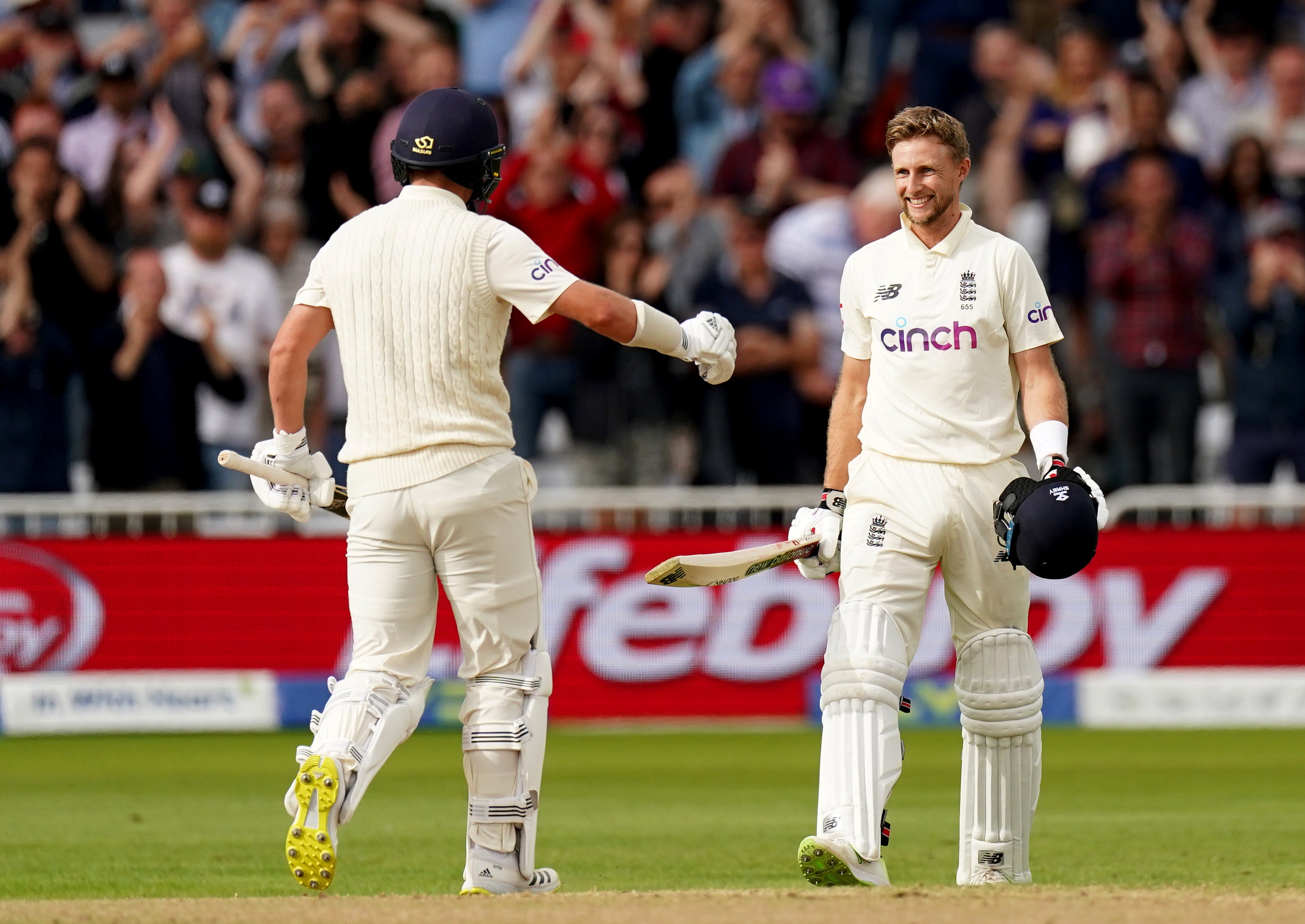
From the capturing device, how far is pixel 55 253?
13.9 meters

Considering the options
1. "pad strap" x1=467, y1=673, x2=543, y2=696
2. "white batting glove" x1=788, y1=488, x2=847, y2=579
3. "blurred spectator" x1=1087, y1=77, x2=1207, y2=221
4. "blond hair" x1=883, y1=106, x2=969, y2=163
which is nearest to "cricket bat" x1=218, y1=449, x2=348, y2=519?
"pad strap" x1=467, y1=673, x2=543, y2=696

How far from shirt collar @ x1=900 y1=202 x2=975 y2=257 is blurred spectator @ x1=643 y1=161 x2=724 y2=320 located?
6833 mm

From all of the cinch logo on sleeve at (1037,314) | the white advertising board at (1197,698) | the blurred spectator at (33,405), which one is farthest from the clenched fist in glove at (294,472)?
the white advertising board at (1197,698)

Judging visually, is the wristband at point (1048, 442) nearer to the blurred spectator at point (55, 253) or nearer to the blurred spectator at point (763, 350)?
the blurred spectator at point (763, 350)

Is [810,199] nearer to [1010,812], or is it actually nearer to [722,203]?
[722,203]

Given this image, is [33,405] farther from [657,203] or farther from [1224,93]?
[1224,93]

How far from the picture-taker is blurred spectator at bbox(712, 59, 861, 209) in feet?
47.7

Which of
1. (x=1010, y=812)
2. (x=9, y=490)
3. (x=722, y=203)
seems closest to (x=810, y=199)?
(x=722, y=203)

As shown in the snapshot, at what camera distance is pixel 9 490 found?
1378 centimetres

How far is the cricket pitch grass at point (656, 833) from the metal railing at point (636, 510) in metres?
1.33

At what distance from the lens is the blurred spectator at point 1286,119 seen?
587 inches

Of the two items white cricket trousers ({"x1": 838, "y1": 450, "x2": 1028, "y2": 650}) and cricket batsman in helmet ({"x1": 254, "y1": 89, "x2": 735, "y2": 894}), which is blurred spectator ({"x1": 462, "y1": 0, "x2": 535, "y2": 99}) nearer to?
cricket batsman in helmet ({"x1": 254, "y1": 89, "x2": 735, "y2": 894})

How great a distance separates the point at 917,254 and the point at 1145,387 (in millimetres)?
7080

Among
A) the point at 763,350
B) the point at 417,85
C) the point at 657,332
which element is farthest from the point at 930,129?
the point at 417,85
